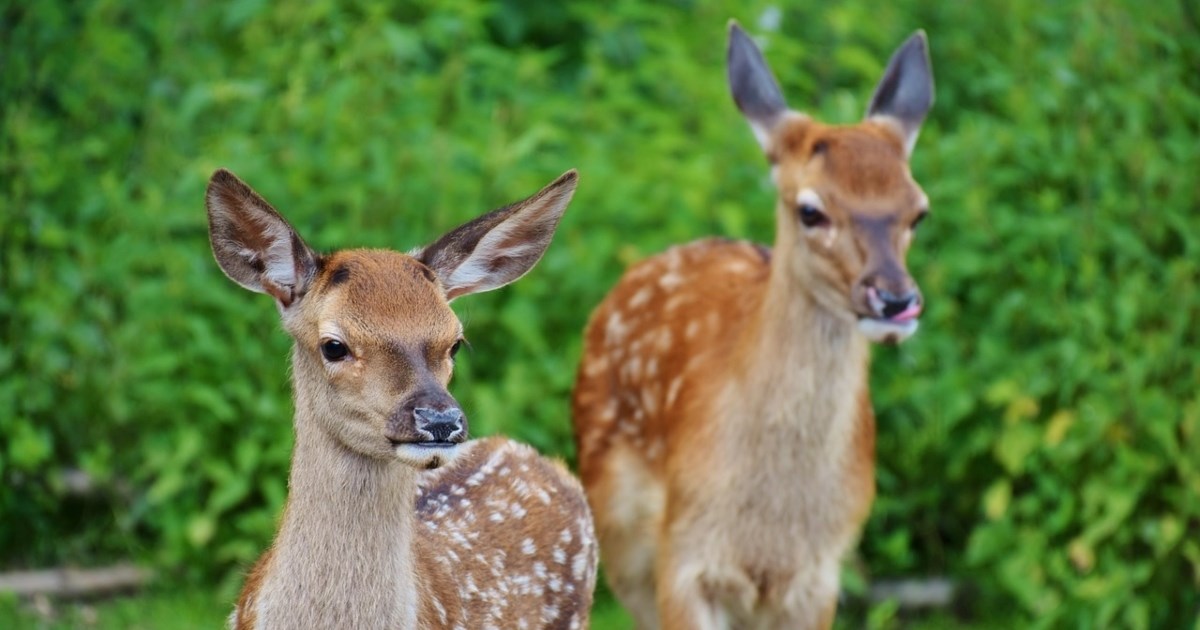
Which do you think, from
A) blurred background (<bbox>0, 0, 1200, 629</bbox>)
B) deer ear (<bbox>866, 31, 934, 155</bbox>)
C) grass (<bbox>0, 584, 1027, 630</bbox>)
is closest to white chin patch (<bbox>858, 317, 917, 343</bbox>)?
Result: deer ear (<bbox>866, 31, 934, 155</bbox>)

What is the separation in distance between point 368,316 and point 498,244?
1.88ft

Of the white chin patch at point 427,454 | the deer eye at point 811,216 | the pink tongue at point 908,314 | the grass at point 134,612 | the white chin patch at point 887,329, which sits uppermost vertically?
the white chin patch at point 427,454

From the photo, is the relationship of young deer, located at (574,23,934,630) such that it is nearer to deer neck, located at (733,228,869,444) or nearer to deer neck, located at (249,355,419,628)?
deer neck, located at (733,228,869,444)

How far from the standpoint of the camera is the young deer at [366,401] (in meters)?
4.29

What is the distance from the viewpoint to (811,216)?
607cm

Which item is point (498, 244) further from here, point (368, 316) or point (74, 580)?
point (74, 580)

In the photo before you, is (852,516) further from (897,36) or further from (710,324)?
(897,36)

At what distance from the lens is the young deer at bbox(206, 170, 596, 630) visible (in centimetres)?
429

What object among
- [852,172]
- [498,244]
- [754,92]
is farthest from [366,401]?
Result: [754,92]

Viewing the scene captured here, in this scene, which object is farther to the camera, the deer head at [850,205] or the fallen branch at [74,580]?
the fallen branch at [74,580]

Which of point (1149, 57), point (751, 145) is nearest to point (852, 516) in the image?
point (751, 145)

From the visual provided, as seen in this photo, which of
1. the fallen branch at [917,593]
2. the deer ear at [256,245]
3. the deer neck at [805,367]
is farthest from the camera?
the fallen branch at [917,593]

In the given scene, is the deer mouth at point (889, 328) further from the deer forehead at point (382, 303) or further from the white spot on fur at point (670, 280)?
the deer forehead at point (382, 303)

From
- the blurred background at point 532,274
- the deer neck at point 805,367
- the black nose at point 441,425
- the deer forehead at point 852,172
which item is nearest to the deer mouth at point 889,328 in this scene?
the deer neck at point 805,367
